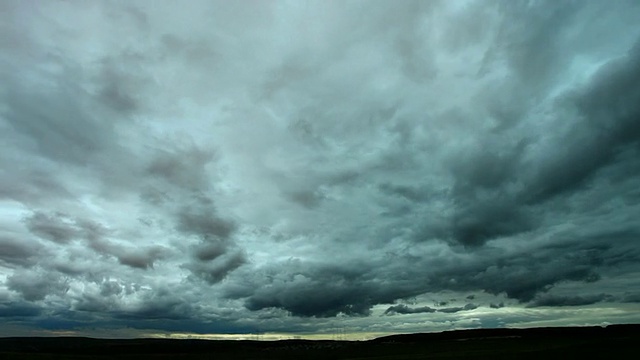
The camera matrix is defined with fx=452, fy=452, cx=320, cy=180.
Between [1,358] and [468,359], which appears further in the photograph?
[1,358]

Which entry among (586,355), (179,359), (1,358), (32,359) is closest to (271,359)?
(179,359)

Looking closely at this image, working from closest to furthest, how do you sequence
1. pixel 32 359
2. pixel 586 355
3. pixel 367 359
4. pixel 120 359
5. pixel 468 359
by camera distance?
1. pixel 586 355
2. pixel 468 359
3. pixel 367 359
4. pixel 32 359
5. pixel 120 359

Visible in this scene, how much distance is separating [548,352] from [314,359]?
3267 inches

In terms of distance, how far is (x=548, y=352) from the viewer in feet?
430

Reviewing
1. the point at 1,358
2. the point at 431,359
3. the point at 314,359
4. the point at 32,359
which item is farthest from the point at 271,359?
the point at 1,358

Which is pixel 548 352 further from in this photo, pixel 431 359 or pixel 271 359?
pixel 271 359

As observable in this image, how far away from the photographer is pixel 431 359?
129000 mm

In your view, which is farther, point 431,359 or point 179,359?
point 179,359

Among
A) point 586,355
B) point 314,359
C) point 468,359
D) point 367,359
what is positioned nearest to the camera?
point 586,355

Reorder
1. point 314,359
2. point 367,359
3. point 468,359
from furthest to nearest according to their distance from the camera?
point 314,359, point 367,359, point 468,359

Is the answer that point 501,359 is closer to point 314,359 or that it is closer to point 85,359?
point 314,359

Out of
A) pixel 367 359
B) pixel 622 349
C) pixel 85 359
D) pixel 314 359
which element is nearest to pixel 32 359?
pixel 85 359

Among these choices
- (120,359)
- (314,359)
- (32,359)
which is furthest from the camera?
(120,359)

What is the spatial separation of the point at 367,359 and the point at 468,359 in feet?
95.6
